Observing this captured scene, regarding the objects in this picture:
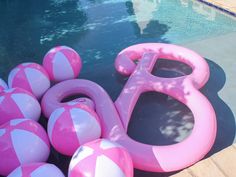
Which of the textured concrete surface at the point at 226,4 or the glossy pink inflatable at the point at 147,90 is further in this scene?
the textured concrete surface at the point at 226,4

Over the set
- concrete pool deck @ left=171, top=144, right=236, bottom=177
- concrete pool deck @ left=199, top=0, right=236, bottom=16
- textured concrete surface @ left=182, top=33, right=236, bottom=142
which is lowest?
textured concrete surface @ left=182, top=33, right=236, bottom=142

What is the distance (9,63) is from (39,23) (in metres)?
2.29

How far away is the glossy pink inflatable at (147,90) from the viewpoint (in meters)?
3.65

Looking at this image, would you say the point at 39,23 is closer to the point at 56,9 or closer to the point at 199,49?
the point at 56,9

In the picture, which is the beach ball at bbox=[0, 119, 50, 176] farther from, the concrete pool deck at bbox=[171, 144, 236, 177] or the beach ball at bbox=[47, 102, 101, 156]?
the concrete pool deck at bbox=[171, 144, 236, 177]

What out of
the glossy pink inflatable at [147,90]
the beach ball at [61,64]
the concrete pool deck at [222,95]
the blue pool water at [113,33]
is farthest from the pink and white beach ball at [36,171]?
the beach ball at [61,64]

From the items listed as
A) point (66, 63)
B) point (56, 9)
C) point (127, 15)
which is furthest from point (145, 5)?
point (66, 63)

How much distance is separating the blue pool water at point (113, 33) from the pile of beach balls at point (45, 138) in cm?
52

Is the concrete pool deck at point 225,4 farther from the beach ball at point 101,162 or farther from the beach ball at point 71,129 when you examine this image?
the beach ball at point 101,162

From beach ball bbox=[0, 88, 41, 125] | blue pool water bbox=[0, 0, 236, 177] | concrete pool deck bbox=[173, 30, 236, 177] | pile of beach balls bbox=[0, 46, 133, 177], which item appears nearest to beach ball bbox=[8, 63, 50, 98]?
pile of beach balls bbox=[0, 46, 133, 177]

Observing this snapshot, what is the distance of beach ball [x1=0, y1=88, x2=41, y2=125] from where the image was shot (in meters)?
4.21

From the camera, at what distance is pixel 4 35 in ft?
26.9

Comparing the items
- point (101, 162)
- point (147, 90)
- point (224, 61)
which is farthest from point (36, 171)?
point (224, 61)

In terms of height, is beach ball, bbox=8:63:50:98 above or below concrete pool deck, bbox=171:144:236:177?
above
